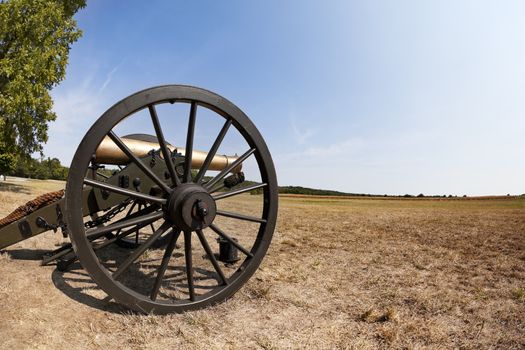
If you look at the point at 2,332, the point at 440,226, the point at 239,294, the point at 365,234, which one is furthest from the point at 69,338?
the point at 440,226

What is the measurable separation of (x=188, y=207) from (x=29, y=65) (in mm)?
14795

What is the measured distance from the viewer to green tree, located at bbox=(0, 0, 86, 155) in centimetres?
1416

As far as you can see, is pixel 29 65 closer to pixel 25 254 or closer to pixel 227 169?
pixel 25 254

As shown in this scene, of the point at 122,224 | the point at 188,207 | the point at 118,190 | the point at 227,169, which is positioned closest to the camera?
the point at 118,190

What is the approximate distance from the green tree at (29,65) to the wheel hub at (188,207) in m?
13.9

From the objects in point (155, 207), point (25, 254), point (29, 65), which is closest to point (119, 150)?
point (155, 207)

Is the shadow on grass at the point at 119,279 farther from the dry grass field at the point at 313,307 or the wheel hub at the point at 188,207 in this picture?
the wheel hub at the point at 188,207

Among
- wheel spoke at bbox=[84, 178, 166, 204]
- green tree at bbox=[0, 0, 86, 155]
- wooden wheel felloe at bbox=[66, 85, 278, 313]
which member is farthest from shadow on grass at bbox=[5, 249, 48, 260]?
green tree at bbox=[0, 0, 86, 155]

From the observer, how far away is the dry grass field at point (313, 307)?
2.87 m

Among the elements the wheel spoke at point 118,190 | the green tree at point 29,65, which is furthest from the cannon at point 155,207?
the green tree at point 29,65

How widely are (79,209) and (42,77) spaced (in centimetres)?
1548

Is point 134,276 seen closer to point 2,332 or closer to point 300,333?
point 2,332

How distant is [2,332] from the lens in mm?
2822

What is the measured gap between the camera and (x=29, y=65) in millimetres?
14258
